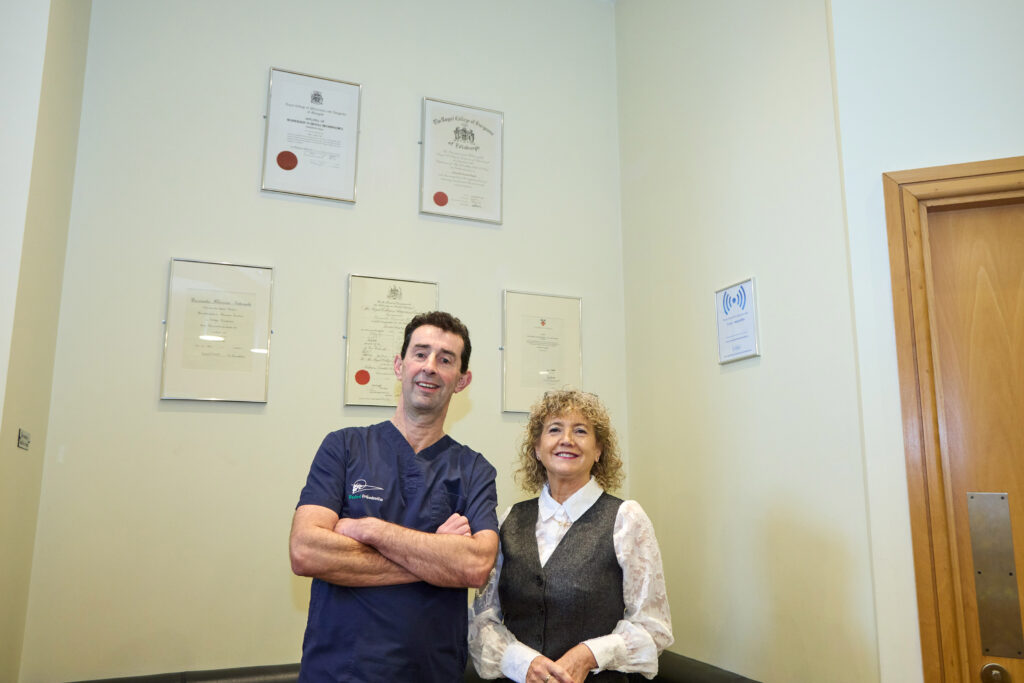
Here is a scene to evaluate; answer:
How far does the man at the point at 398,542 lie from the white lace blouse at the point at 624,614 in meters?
0.15

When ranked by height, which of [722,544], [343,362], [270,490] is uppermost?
[343,362]

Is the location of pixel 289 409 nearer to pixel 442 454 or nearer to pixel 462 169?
pixel 442 454

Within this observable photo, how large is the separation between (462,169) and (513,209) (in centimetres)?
28

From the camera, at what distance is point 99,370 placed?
2736mm

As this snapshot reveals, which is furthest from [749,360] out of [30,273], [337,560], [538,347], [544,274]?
[30,273]

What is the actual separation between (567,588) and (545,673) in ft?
0.77

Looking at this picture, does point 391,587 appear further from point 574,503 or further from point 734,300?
point 734,300

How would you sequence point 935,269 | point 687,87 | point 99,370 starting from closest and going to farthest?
point 935,269, point 99,370, point 687,87

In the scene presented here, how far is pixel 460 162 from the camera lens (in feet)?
11.1

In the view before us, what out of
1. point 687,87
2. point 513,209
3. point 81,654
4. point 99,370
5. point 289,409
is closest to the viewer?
point 81,654

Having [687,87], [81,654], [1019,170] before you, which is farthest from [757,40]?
[81,654]

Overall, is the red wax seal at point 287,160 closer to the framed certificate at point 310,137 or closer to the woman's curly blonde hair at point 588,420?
the framed certificate at point 310,137

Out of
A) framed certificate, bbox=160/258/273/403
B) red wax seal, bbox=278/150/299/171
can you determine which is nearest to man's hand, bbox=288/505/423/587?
framed certificate, bbox=160/258/273/403

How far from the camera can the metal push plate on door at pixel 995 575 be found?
212 centimetres
